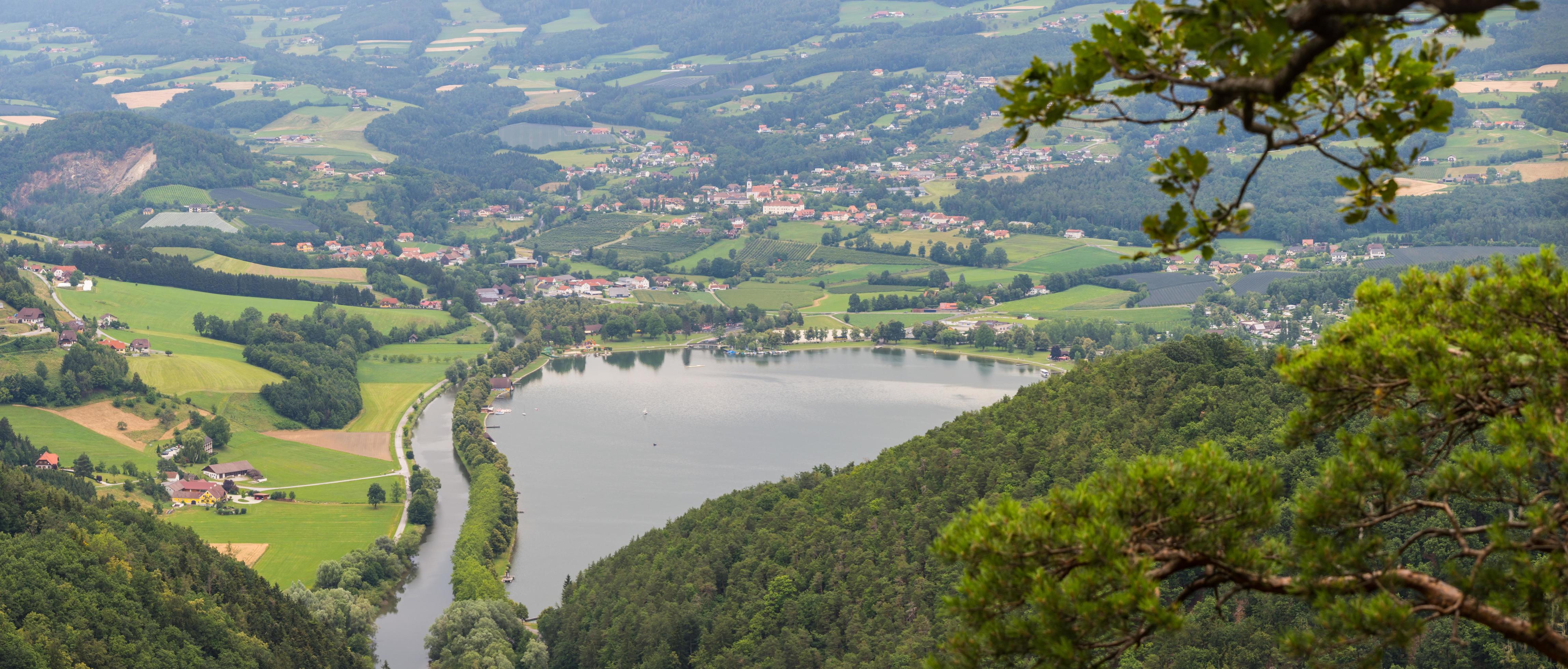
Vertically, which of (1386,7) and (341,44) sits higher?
(341,44)

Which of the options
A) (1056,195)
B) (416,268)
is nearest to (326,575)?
(416,268)

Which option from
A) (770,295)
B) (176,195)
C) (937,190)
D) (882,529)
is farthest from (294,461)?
(937,190)

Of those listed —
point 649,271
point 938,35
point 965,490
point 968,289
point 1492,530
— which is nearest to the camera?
point 1492,530

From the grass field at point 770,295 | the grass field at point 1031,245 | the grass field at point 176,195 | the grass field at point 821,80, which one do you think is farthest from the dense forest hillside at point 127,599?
the grass field at point 821,80

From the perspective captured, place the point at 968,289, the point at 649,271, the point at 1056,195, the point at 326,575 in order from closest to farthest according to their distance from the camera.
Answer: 1. the point at 326,575
2. the point at 968,289
3. the point at 649,271
4. the point at 1056,195

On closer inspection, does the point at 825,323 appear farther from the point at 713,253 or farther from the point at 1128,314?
the point at 713,253

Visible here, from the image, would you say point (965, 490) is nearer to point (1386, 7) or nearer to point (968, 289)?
point (1386, 7)

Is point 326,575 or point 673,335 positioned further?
point 673,335

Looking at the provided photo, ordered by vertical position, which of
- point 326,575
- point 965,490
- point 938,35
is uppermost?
point 938,35
